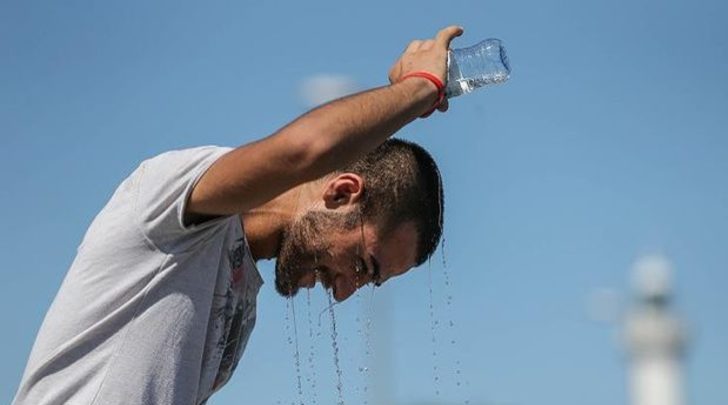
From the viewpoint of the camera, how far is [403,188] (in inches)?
240

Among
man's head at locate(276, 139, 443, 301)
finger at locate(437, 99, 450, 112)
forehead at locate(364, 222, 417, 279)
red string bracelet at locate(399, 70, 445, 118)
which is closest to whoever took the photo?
red string bracelet at locate(399, 70, 445, 118)

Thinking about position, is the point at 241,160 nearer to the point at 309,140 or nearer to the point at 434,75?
the point at 309,140

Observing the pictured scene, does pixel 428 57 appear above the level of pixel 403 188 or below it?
above

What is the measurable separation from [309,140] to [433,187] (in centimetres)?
148

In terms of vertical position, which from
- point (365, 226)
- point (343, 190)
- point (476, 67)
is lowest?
point (365, 226)

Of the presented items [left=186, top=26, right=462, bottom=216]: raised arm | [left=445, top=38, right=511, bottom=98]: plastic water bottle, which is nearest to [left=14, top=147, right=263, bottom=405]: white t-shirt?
[left=186, top=26, right=462, bottom=216]: raised arm

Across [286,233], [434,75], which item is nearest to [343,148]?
[434,75]

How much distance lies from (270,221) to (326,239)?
27 cm

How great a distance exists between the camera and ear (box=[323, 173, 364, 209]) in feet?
19.5

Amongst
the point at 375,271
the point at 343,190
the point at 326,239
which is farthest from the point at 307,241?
the point at 375,271

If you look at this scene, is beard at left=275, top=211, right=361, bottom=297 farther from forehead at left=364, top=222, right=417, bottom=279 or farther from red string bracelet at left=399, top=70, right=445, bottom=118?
red string bracelet at left=399, top=70, right=445, bottom=118

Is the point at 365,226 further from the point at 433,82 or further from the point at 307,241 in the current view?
the point at 433,82

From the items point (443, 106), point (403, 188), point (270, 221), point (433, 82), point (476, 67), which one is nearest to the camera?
point (433, 82)

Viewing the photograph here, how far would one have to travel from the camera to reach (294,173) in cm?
492
